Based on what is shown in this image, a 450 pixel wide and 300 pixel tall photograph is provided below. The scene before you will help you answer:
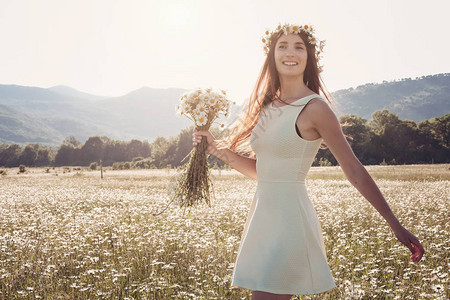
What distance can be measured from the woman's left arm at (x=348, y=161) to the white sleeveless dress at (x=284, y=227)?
135 mm

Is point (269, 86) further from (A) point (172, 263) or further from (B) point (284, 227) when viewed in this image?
(A) point (172, 263)

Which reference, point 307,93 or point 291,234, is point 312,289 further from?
point 307,93

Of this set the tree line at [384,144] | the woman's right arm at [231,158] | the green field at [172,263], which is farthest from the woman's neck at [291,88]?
the tree line at [384,144]

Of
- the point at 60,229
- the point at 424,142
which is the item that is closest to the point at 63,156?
the point at 424,142

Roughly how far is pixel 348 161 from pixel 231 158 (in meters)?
1.34

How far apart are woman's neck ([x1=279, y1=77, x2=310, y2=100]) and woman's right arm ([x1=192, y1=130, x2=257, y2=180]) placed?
725mm

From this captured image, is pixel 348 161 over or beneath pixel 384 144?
beneath

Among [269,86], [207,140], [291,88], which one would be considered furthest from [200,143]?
[291,88]

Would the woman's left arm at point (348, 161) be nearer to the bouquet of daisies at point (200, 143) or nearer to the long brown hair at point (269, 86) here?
the long brown hair at point (269, 86)

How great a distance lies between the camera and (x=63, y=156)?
11569 centimetres

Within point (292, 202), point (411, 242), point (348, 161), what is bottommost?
point (411, 242)

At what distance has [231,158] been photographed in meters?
3.71

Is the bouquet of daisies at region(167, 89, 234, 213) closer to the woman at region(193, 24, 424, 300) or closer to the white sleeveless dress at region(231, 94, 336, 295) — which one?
the woman at region(193, 24, 424, 300)

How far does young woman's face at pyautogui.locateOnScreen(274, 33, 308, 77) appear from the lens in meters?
3.12
